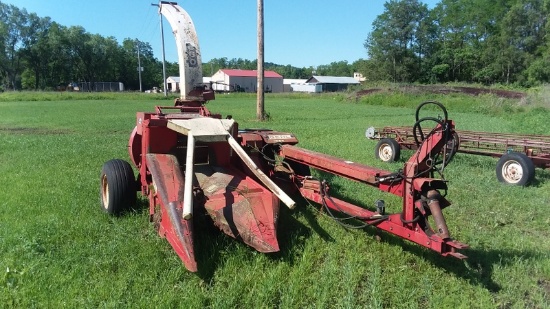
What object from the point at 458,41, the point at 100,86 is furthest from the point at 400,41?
the point at 100,86

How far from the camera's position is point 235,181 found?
467 centimetres

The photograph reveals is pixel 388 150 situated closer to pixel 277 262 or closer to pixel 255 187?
pixel 255 187

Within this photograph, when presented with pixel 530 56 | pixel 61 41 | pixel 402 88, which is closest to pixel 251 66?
pixel 61 41

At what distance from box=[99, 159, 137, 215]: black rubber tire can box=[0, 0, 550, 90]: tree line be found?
2829 inches

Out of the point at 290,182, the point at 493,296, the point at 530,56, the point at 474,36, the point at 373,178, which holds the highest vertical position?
the point at 474,36

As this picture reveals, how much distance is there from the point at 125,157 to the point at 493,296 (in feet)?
26.3

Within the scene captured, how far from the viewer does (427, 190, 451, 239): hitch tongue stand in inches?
131

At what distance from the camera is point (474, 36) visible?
8112 centimetres

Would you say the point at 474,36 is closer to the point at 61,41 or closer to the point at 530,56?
the point at 530,56

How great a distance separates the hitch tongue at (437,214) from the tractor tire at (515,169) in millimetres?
4841

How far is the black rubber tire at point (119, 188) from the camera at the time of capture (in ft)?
16.8

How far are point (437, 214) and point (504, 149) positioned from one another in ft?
20.2

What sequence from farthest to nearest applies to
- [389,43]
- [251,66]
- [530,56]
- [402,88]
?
[251,66] → [389,43] → [530,56] → [402,88]

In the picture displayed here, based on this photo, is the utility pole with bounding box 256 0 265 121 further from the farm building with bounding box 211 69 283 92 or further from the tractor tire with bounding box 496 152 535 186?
the farm building with bounding box 211 69 283 92
